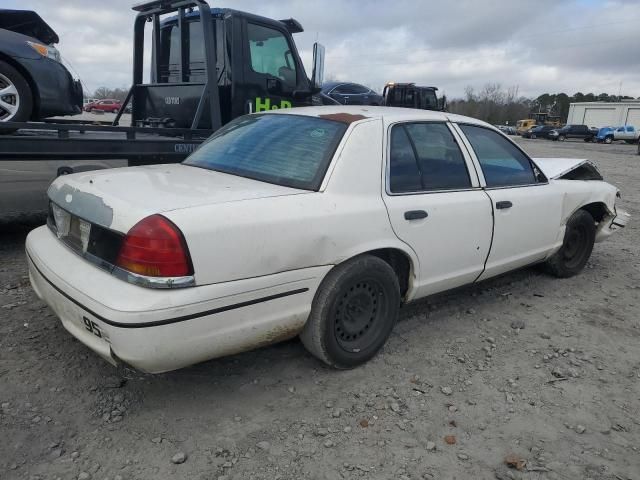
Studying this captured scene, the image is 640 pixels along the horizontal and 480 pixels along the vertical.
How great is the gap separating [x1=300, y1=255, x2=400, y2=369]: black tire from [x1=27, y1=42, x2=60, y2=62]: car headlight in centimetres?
385

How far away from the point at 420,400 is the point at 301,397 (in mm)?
654

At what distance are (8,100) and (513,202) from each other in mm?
4437

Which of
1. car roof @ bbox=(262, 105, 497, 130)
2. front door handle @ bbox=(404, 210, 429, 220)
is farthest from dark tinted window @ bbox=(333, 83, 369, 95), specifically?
→ front door handle @ bbox=(404, 210, 429, 220)

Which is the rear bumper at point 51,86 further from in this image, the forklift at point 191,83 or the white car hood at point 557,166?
the white car hood at point 557,166

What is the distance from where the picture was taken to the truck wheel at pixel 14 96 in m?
4.65

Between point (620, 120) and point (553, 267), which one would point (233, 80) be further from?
point (620, 120)

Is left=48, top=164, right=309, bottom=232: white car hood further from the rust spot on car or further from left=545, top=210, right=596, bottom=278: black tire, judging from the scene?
left=545, top=210, right=596, bottom=278: black tire

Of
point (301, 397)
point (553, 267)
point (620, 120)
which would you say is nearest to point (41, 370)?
point (301, 397)

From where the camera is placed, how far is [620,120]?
5741cm

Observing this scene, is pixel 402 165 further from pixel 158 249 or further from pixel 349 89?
pixel 349 89

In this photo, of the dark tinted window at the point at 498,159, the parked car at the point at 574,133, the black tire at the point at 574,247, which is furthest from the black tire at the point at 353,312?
the parked car at the point at 574,133

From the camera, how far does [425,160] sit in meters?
3.42

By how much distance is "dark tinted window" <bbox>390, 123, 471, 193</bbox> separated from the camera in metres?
3.25

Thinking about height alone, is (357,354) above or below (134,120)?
below
